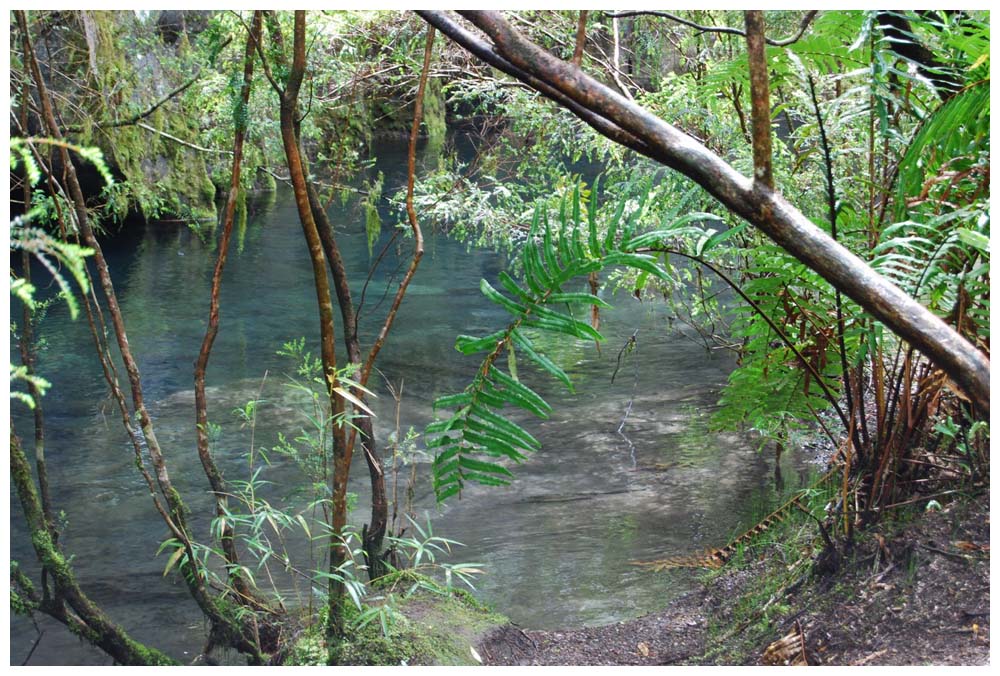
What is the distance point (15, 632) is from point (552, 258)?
6.78 ft

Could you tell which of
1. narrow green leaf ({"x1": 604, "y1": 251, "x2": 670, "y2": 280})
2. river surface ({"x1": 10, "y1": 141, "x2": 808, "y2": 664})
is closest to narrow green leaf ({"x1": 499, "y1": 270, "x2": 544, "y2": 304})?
narrow green leaf ({"x1": 604, "y1": 251, "x2": 670, "y2": 280})

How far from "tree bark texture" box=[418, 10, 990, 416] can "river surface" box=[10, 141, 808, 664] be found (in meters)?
1.56

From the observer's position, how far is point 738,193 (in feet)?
4.70

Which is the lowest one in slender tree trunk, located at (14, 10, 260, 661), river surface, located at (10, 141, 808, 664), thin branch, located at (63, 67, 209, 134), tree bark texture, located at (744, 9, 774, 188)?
river surface, located at (10, 141, 808, 664)

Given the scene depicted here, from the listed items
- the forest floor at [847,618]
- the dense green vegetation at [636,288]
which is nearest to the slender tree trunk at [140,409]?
the dense green vegetation at [636,288]

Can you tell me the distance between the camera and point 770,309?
2.42 metres

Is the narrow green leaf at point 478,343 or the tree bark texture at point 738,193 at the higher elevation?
the tree bark texture at point 738,193

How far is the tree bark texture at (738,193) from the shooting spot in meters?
1.33

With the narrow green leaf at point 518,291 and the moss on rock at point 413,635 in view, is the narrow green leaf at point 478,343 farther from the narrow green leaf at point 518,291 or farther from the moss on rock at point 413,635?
the moss on rock at point 413,635

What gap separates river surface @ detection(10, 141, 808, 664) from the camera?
123 inches

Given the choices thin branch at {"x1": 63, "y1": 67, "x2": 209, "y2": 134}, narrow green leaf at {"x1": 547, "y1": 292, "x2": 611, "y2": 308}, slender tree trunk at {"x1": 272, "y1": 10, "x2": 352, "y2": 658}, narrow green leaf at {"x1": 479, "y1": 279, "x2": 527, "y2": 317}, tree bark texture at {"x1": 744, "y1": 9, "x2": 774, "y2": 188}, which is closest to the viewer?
tree bark texture at {"x1": 744, "y1": 9, "x2": 774, "y2": 188}

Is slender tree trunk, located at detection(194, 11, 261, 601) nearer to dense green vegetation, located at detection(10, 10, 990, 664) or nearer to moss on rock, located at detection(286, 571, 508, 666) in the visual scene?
dense green vegetation, located at detection(10, 10, 990, 664)

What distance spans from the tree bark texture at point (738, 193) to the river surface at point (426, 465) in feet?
5.13

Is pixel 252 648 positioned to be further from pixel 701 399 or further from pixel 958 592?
pixel 701 399
